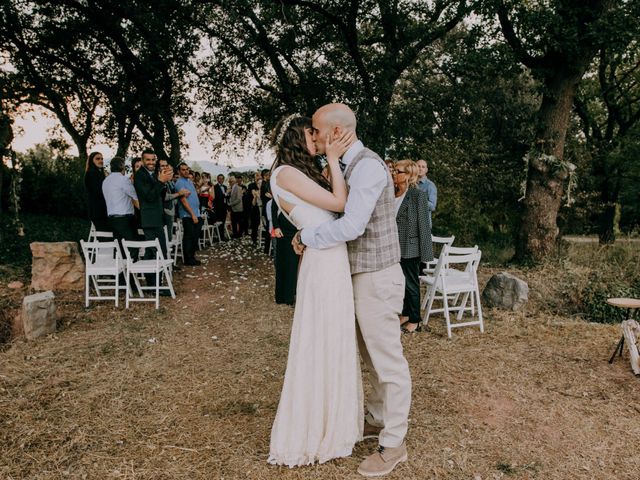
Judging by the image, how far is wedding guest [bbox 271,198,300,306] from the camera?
6.75 metres

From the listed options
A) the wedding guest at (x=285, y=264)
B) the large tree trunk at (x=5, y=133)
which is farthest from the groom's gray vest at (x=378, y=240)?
the large tree trunk at (x=5, y=133)

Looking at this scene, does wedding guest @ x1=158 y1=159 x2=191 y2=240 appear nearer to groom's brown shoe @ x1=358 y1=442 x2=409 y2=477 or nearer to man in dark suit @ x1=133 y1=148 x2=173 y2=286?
man in dark suit @ x1=133 y1=148 x2=173 y2=286

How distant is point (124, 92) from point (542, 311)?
42.1ft

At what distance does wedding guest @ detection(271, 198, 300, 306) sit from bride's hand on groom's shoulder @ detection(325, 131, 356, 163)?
160 inches

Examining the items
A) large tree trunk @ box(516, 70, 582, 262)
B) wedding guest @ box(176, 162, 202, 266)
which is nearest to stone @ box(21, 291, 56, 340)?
wedding guest @ box(176, 162, 202, 266)

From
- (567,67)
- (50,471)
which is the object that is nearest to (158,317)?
(50,471)

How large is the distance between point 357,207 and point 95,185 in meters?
6.66

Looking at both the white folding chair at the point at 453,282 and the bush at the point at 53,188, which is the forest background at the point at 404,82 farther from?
the white folding chair at the point at 453,282

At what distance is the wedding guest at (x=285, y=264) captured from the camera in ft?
22.1

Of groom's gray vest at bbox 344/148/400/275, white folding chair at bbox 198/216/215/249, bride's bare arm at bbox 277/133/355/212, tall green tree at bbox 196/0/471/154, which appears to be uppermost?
tall green tree at bbox 196/0/471/154

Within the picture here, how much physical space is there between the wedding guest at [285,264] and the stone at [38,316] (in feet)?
9.50

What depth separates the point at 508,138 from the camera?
46.5 feet

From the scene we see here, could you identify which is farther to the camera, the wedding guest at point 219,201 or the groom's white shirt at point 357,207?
the wedding guest at point 219,201

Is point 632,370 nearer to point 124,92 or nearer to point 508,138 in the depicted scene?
point 508,138
